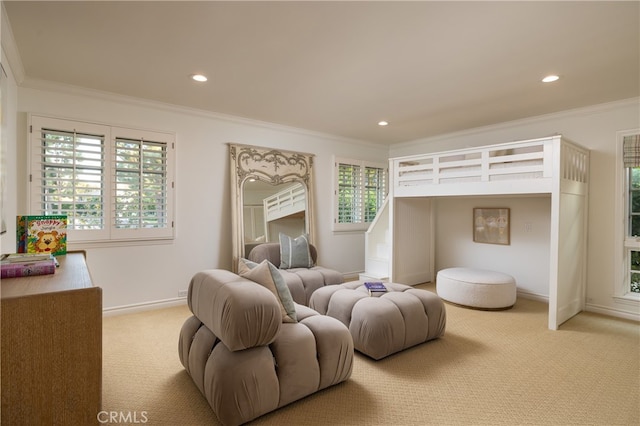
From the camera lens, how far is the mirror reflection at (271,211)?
4.61 metres

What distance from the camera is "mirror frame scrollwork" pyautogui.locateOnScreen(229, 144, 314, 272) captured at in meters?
4.43

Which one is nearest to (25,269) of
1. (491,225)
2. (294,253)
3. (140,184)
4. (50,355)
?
(50,355)

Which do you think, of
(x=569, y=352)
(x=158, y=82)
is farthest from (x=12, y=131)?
(x=569, y=352)

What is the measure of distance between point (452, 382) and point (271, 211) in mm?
3259

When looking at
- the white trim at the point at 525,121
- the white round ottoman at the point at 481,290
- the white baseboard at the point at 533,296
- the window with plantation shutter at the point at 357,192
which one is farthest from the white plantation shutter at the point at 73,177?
the white baseboard at the point at 533,296

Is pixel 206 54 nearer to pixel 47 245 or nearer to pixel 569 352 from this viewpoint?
pixel 47 245

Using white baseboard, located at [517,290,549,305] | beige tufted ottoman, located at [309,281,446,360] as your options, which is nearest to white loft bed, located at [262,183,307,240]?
beige tufted ottoman, located at [309,281,446,360]

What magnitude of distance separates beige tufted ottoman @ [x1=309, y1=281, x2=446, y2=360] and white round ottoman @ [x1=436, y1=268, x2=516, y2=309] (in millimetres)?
1182

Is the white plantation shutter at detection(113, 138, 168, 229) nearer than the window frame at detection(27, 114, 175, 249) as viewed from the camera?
No

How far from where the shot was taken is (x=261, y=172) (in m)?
4.73

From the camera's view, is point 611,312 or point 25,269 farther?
point 611,312

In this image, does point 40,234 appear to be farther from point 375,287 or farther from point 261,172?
point 261,172

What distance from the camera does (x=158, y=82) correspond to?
10.7ft

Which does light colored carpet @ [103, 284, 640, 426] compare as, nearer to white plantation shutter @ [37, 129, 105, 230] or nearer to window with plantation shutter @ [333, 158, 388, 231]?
white plantation shutter @ [37, 129, 105, 230]
